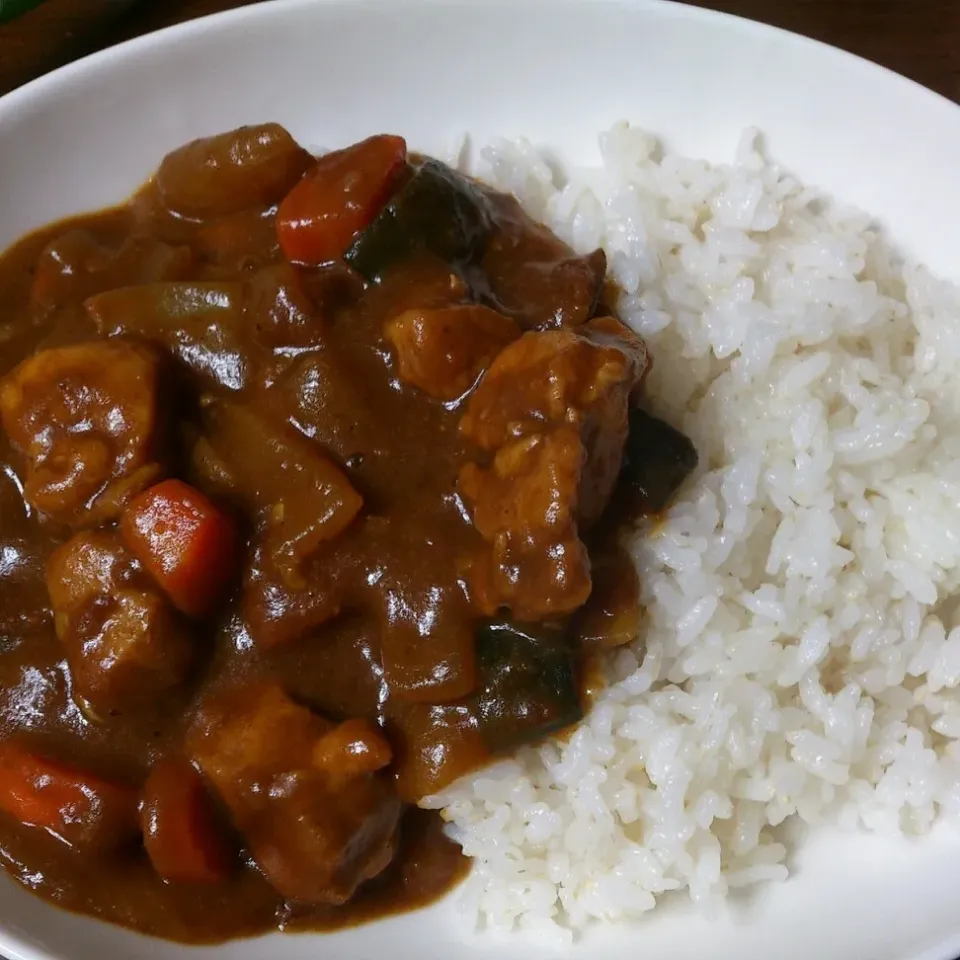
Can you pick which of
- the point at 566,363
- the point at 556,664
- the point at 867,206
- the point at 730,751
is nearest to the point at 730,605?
the point at 730,751

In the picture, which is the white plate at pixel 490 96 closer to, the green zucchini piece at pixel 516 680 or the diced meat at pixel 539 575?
the diced meat at pixel 539 575

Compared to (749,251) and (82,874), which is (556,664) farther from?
(749,251)

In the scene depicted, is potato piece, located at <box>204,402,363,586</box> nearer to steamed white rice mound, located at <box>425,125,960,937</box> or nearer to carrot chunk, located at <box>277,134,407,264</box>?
carrot chunk, located at <box>277,134,407,264</box>

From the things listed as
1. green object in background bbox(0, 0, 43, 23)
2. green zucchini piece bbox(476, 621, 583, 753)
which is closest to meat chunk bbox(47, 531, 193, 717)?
green zucchini piece bbox(476, 621, 583, 753)

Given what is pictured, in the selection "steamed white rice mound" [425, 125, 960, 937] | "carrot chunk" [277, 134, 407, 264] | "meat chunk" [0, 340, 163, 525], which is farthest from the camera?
"carrot chunk" [277, 134, 407, 264]

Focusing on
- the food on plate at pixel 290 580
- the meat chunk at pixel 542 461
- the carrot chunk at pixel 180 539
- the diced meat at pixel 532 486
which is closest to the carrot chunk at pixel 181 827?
the food on plate at pixel 290 580

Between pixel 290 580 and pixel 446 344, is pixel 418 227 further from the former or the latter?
pixel 290 580

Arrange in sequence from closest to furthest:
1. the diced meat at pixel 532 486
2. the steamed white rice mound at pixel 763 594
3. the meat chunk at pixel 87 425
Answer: the diced meat at pixel 532 486 < the meat chunk at pixel 87 425 < the steamed white rice mound at pixel 763 594
